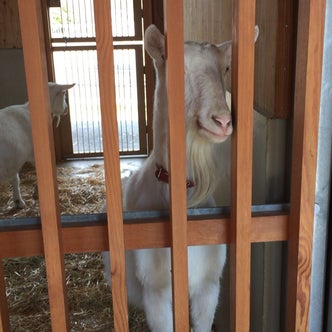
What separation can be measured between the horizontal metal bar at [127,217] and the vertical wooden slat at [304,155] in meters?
0.08

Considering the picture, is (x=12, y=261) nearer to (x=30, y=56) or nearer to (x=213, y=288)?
(x=213, y=288)

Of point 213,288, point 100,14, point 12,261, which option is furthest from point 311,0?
point 12,261

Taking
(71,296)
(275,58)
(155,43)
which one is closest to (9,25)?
(71,296)

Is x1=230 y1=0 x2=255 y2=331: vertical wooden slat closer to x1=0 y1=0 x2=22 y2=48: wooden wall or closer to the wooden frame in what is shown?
the wooden frame

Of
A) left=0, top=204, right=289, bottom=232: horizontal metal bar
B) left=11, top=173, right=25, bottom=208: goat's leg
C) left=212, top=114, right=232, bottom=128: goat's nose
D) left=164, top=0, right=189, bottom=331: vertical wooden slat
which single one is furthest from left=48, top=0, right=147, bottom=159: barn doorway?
left=164, top=0, right=189, bottom=331: vertical wooden slat

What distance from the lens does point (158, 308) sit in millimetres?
1844

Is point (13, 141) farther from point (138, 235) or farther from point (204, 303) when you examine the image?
point (138, 235)

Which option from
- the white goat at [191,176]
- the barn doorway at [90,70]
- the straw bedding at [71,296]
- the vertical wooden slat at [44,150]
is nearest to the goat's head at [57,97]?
the barn doorway at [90,70]

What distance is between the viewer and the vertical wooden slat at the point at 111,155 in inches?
39.5

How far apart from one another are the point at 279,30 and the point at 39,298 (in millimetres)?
2294

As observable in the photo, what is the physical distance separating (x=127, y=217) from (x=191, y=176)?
46cm

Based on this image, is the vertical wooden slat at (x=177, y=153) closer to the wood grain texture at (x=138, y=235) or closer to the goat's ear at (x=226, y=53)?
the wood grain texture at (x=138, y=235)

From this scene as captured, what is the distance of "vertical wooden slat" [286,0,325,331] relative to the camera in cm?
108

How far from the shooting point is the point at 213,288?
194 centimetres
